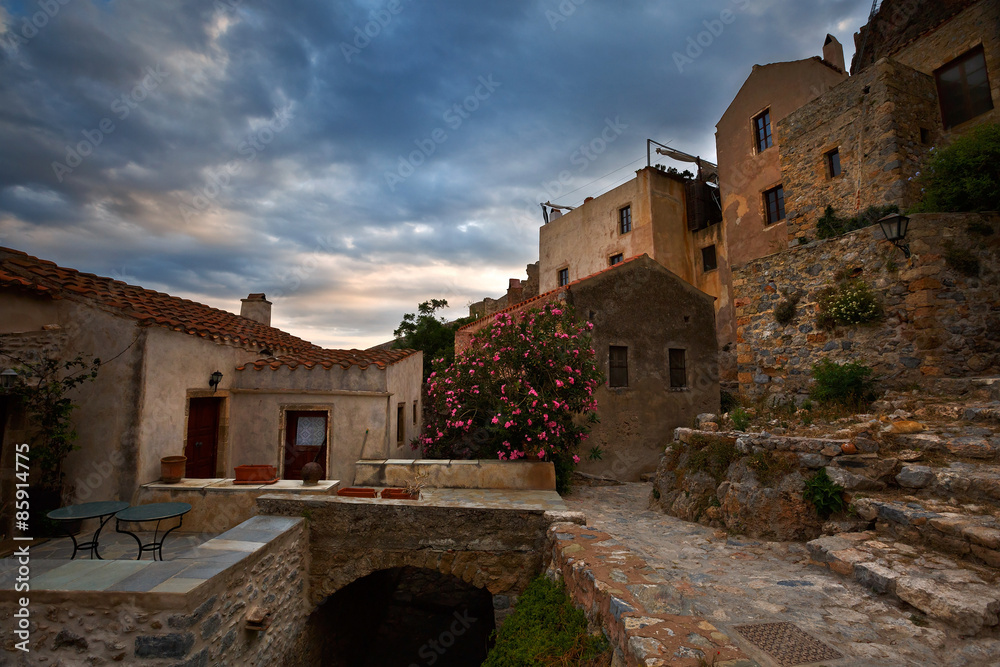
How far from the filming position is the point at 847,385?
737cm

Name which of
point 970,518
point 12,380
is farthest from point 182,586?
point 970,518

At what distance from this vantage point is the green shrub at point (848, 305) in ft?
24.9

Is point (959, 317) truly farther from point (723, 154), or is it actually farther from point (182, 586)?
point (723, 154)

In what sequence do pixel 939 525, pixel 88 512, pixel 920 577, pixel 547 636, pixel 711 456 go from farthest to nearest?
pixel 711 456
pixel 88 512
pixel 547 636
pixel 939 525
pixel 920 577

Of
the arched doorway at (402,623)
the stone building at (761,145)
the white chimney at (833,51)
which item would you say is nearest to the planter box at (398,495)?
the arched doorway at (402,623)

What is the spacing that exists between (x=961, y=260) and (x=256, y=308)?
656 inches

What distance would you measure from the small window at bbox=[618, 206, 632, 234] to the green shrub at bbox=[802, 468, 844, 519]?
14784 millimetres

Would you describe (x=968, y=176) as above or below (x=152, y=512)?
above

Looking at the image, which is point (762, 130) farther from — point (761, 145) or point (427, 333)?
point (427, 333)

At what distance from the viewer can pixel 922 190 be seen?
9.05 m

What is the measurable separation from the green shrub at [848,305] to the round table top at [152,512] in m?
10.2

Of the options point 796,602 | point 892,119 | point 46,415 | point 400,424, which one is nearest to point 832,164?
point 892,119

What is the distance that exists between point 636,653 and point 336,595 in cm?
637

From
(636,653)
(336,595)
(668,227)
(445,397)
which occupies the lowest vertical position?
(336,595)
